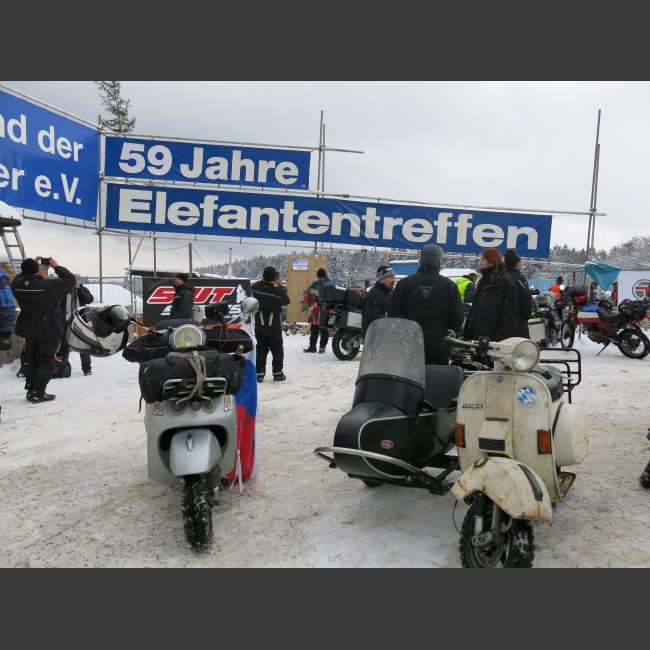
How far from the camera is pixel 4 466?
459 centimetres

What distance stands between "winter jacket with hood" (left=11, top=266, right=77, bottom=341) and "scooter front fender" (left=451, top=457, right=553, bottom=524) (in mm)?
5955

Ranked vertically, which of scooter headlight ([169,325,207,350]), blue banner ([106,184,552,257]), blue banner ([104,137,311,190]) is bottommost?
scooter headlight ([169,325,207,350])

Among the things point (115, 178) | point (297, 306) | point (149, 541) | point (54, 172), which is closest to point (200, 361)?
point (149, 541)

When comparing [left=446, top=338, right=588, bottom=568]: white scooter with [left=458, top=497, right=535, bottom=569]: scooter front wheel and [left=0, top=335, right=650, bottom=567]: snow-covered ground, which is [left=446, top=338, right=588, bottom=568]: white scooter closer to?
[left=458, top=497, right=535, bottom=569]: scooter front wheel

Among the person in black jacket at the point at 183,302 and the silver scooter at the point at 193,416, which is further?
the person in black jacket at the point at 183,302

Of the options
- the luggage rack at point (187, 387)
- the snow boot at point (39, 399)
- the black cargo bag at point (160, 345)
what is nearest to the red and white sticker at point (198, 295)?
the snow boot at point (39, 399)

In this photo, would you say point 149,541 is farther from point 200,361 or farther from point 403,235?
point 403,235

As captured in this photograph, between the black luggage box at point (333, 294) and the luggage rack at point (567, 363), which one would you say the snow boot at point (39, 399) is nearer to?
the black luggage box at point (333, 294)

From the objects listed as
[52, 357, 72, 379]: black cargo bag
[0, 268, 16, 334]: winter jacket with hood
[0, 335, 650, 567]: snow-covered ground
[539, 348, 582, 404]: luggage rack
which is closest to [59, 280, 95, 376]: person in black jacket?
[52, 357, 72, 379]: black cargo bag

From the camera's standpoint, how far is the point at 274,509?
3639 millimetres

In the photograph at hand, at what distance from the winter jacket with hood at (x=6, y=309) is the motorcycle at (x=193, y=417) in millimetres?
4002

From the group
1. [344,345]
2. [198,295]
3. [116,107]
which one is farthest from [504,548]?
[116,107]

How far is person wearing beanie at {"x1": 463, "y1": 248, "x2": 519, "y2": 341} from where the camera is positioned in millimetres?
4938

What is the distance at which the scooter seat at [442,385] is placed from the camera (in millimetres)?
3566
